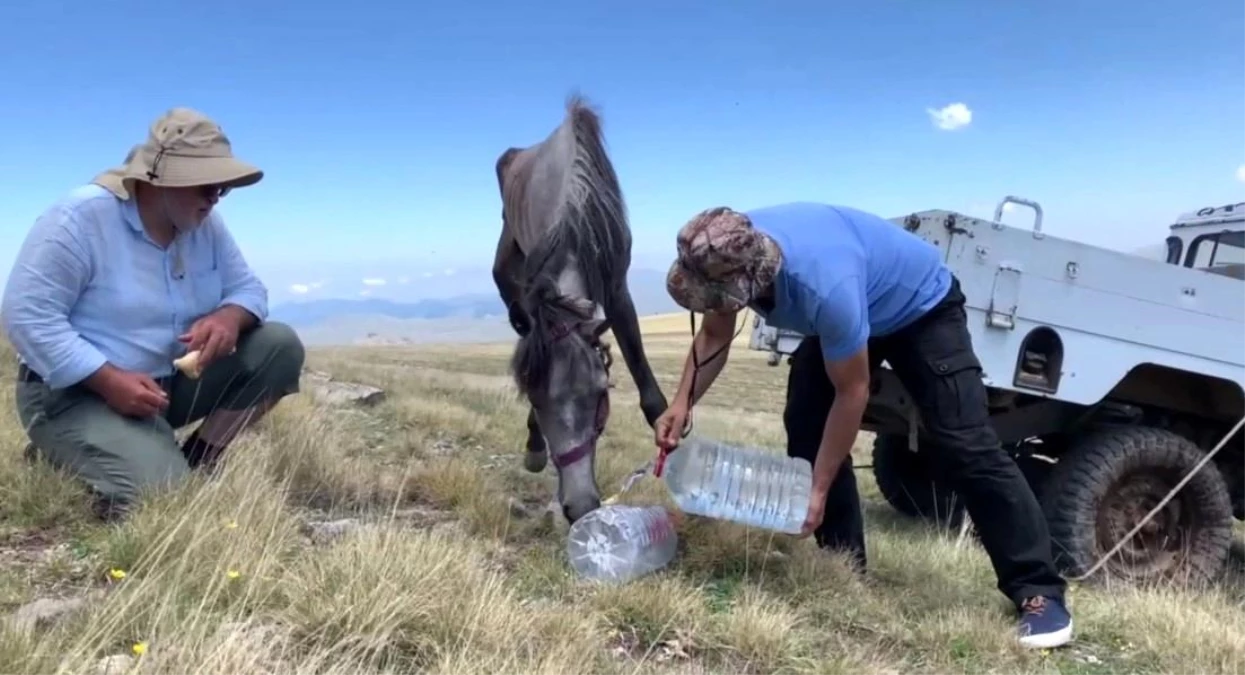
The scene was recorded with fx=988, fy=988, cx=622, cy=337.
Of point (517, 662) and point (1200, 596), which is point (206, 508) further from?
point (1200, 596)

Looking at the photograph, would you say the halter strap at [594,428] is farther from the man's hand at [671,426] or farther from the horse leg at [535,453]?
the horse leg at [535,453]

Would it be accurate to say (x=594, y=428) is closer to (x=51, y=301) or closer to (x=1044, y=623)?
(x=1044, y=623)

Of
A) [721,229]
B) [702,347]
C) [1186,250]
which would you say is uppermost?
[1186,250]

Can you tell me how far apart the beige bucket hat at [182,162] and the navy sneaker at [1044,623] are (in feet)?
10.7

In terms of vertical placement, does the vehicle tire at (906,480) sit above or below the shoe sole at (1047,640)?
below

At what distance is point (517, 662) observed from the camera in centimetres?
237

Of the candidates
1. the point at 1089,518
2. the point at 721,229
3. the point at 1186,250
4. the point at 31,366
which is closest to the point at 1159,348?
the point at 1089,518

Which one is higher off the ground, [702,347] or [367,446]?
[702,347]

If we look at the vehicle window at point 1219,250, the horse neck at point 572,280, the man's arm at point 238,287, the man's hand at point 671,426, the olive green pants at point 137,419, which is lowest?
the olive green pants at point 137,419

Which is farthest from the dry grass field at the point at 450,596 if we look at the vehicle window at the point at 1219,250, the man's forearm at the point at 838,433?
the vehicle window at the point at 1219,250

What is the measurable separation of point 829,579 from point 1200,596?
2.23 m

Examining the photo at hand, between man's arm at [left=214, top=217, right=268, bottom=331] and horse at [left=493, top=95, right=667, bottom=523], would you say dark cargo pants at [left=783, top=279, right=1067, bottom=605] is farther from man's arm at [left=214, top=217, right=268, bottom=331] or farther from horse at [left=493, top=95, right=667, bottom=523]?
man's arm at [left=214, top=217, right=268, bottom=331]

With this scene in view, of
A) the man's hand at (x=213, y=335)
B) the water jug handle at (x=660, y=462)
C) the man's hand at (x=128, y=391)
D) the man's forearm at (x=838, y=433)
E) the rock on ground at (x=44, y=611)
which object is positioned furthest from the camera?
the man's hand at (x=213, y=335)

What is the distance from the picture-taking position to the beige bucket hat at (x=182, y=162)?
3725mm
